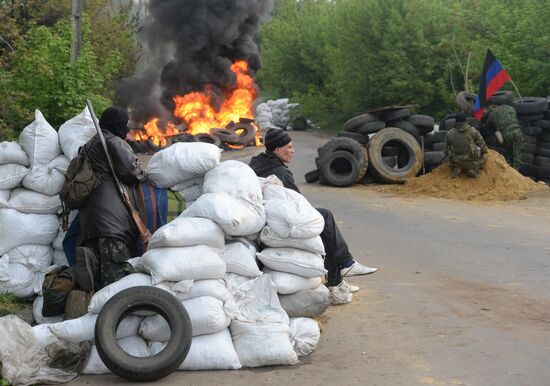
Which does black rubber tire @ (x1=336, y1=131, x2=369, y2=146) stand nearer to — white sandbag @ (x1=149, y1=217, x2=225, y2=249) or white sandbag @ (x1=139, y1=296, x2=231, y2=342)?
white sandbag @ (x1=149, y1=217, x2=225, y2=249)

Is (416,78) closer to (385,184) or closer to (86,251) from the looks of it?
(385,184)

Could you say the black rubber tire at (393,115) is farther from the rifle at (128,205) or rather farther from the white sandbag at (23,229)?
the rifle at (128,205)

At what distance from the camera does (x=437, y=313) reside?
7.57 metres

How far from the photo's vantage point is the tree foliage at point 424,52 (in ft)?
88.6

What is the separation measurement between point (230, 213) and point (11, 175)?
90.0 inches

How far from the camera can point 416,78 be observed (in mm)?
34906

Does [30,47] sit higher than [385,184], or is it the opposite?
[30,47]

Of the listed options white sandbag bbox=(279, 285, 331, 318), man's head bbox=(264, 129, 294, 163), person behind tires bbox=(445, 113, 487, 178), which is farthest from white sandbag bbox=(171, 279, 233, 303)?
person behind tires bbox=(445, 113, 487, 178)

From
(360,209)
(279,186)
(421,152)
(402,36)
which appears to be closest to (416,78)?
(402,36)

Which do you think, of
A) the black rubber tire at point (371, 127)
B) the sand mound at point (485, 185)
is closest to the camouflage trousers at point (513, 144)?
the sand mound at point (485, 185)

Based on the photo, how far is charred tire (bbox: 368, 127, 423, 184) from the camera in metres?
18.6

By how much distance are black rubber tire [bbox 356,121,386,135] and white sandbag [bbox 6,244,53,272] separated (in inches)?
475

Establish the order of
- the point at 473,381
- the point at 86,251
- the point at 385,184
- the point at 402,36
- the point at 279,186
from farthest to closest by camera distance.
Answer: the point at 402,36, the point at 385,184, the point at 279,186, the point at 86,251, the point at 473,381

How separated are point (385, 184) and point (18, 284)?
12.1m
